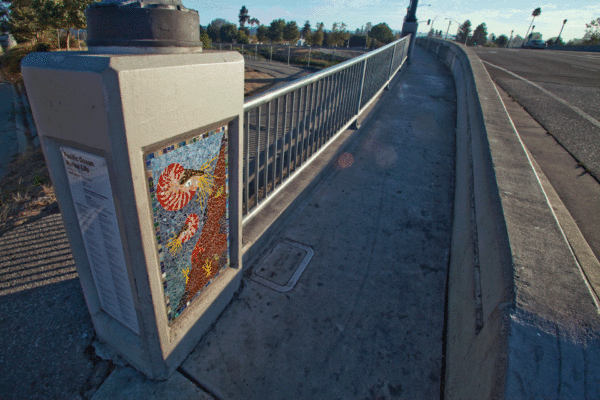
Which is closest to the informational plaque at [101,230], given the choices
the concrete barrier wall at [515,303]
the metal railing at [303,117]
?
the metal railing at [303,117]

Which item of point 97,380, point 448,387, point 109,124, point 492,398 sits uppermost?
point 109,124

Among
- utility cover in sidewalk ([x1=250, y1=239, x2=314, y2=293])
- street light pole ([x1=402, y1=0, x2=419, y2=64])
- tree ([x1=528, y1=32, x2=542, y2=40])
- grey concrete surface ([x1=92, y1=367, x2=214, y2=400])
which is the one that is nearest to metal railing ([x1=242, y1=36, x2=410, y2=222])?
utility cover in sidewalk ([x1=250, y1=239, x2=314, y2=293])

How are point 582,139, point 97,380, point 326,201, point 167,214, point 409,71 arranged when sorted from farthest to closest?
1. point 409,71
2. point 582,139
3. point 326,201
4. point 97,380
5. point 167,214

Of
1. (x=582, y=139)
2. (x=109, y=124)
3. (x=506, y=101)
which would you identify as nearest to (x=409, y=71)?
(x=506, y=101)

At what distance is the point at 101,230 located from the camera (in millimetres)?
1524

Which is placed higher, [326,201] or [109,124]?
[109,124]

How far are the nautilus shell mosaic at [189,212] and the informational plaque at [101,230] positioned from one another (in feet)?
0.62

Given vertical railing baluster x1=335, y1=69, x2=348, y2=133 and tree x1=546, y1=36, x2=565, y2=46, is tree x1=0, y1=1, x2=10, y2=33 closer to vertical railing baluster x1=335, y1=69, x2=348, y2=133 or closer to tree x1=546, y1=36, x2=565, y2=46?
vertical railing baluster x1=335, y1=69, x2=348, y2=133

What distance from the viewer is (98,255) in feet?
5.43

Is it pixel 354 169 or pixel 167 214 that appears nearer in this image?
pixel 167 214

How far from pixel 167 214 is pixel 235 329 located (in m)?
1.02

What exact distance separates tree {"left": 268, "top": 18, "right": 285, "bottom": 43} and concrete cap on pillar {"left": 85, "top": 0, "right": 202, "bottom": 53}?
80641 millimetres

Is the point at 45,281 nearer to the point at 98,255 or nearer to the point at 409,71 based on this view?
the point at 98,255

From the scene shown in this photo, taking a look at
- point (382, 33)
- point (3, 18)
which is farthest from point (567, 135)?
point (382, 33)
